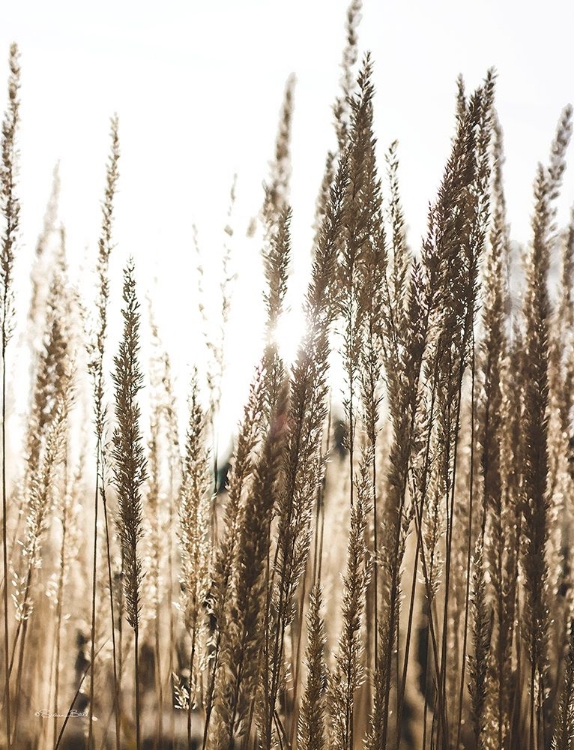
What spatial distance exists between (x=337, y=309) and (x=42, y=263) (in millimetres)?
2142

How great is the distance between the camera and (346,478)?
2.84 metres

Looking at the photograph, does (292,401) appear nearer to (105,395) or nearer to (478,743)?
(105,395)

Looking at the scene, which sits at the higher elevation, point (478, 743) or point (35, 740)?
point (478, 743)

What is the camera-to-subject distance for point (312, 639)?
169 cm

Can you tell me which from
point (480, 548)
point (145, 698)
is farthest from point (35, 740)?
point (480, 548)

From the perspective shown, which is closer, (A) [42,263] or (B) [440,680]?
(B) [440,680]

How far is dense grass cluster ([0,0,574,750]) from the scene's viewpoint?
5.26 feet

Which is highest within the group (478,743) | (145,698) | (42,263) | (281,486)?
(42,263)

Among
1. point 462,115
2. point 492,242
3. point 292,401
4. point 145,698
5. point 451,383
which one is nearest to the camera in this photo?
point 292,401

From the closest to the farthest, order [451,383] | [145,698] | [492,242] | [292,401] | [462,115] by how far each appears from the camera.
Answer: [292,401] < [462,115] < [451,383] < [492,242] < [145,698]

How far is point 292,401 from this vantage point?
5.22 feet

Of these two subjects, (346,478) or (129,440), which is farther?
(346,478)

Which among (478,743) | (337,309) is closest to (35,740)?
(478,743)

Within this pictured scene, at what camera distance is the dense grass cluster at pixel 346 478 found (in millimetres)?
1604
